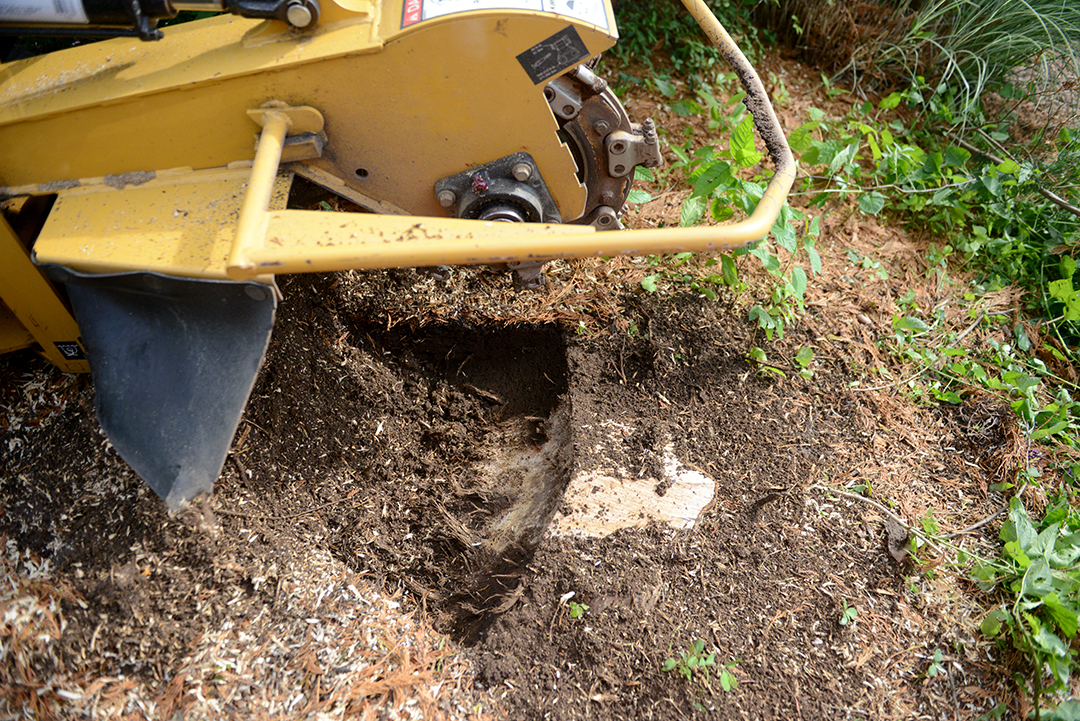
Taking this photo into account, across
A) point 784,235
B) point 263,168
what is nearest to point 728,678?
point 784,235

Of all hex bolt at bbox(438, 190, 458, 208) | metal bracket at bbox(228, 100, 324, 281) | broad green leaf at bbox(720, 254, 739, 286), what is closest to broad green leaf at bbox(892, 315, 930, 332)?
broad green leaf at bbox(720, 254, 739, 286)

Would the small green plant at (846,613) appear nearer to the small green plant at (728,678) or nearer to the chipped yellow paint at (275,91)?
the small green plant at (728,678)

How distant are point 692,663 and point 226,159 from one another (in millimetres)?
2022

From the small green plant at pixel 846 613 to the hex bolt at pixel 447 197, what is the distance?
1.80 m

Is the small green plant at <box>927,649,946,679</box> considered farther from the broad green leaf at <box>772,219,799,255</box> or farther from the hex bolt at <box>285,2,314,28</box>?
the hex bolt at <box>285,2,314,28</box>

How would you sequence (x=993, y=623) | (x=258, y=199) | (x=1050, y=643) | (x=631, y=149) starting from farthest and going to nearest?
(x=631, y=149) → (x=993, y=623) → (x=1050, y=643) → (x=258, y=199)

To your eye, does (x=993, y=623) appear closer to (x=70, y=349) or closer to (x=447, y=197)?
(x=447, y=197)

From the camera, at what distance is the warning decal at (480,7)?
5.79ft

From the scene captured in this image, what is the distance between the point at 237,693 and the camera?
1.87 m

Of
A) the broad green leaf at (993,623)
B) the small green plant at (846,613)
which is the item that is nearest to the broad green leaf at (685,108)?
the small green plant at (846,613)

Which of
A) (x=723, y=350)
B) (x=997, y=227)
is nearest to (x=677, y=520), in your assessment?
(x=723, y=350)

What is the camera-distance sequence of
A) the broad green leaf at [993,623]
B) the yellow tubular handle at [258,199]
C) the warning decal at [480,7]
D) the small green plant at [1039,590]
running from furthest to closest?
the broad green leaf at [993,623] → the small green plant at [1039,590] → the warning decal at [480,7] → the yellow tubular handle at [258,199]

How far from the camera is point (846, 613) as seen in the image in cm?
212

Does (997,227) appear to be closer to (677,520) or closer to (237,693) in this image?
(677,520)
